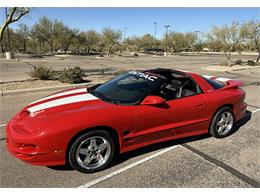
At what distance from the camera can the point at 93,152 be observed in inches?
129

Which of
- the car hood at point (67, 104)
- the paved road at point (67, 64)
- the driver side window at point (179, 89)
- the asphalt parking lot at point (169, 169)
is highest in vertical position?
the paved road at point (67, 64)

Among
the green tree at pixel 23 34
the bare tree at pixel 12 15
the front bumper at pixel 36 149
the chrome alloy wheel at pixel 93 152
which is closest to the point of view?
the front bumper at pixel 36 149

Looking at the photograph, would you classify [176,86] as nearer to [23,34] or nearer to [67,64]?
[67,64]

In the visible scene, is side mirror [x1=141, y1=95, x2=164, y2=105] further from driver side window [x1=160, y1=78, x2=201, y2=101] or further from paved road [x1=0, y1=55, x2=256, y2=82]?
paved road [x1=0, y1=55, x2=256, y2=82]

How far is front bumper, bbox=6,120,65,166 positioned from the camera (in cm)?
293

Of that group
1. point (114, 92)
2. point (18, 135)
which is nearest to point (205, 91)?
point (114, 92)

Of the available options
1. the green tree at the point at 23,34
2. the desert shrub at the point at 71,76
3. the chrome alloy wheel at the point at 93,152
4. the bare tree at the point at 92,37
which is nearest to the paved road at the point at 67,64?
the desert shrub at the point at 71,76

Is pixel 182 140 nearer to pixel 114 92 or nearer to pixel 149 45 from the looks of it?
pixel 114 92

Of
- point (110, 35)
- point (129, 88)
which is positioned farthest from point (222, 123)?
point (110, 35)

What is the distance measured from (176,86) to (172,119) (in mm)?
715

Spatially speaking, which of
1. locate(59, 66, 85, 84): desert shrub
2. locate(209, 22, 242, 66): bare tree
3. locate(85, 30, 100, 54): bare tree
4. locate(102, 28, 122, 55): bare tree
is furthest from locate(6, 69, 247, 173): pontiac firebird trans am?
locate(85, 30, 100, 54): bare tree

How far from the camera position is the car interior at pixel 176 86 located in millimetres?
3951

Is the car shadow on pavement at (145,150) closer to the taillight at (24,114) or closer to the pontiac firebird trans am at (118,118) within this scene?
the pontiac firebird trans am at (118,118)

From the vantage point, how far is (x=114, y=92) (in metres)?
4.01
